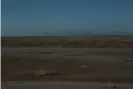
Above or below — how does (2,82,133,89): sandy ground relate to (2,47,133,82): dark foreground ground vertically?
below

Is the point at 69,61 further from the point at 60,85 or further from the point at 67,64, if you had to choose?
the point at 60,85

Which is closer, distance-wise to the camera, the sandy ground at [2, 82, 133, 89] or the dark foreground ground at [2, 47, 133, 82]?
the sandy ground at [2, 82, 133, 89]

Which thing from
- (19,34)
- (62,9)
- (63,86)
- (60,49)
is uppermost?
(62,9)

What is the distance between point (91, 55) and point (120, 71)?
552mm

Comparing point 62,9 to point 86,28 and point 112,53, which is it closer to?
point 86,28

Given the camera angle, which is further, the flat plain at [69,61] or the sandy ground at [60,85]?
the flat plain at [69,61]

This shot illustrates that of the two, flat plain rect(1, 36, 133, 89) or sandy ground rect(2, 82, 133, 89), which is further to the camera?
flat plain rect(1, 36, 133, 89)

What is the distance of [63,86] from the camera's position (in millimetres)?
2732

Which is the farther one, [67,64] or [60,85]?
[67,64]

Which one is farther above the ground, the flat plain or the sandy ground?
the flat plain

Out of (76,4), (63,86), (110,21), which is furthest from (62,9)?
(63,86)

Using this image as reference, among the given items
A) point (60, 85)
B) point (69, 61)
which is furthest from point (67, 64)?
point (60, 85)

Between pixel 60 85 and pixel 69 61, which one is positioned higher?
pixel 69 61

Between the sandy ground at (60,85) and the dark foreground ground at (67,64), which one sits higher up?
the dark foreground ground at (67,64)
